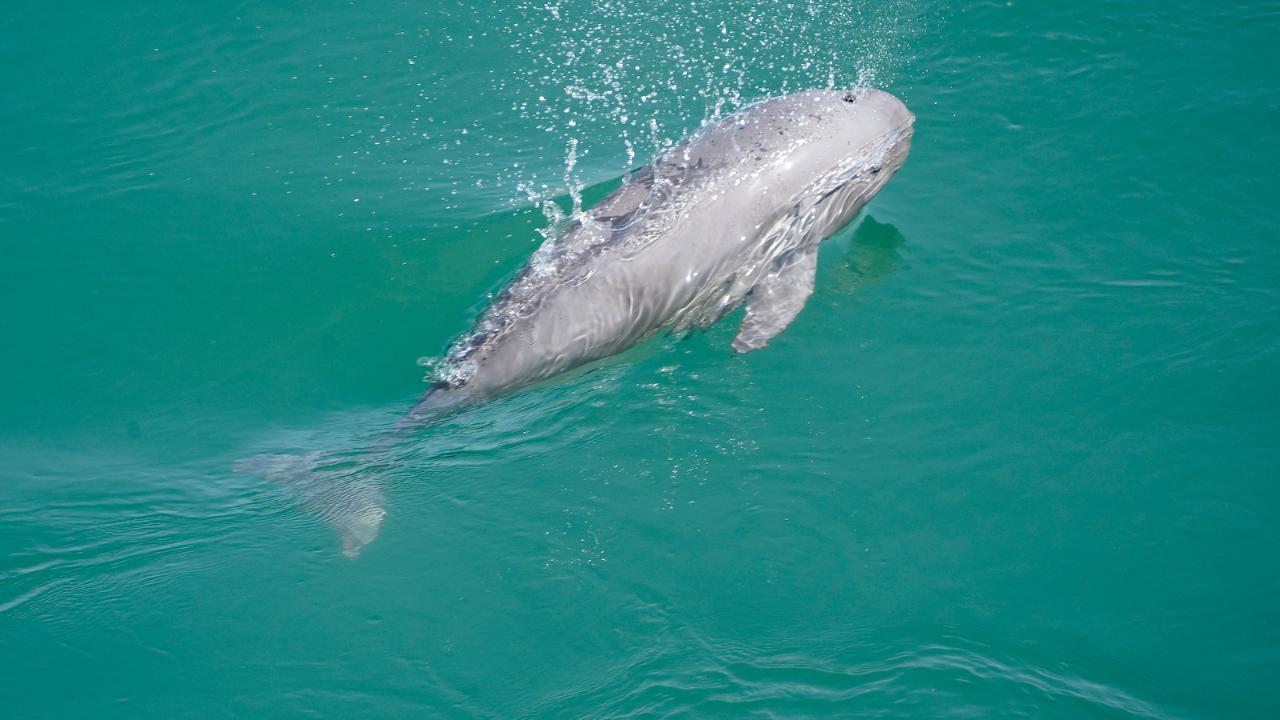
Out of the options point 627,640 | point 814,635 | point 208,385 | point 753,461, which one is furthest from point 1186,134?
point 208,385

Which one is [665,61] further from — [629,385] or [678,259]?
[629,385]

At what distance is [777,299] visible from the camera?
768 centimetres

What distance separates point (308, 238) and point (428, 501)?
11.3ft

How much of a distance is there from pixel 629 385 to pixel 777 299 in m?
1.52

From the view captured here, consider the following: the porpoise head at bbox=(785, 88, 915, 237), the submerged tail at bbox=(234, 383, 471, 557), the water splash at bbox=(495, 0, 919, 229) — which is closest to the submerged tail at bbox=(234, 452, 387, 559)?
the submerged tail at bbox=(234, 383, 471, 557)

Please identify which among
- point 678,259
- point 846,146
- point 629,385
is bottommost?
point 629,385

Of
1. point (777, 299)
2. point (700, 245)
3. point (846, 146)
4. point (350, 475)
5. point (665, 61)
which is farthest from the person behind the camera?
point (665, 61)

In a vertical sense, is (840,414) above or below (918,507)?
above

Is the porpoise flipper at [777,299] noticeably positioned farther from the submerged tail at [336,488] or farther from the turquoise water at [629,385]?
the submerged tail at [336,488]

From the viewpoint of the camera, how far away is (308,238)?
8586mm

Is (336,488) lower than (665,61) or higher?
lower

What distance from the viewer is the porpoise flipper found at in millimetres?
7402

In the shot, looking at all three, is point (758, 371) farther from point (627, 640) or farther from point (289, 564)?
point (289, 564)

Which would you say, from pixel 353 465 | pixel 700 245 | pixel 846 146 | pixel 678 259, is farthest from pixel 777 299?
pixel 353 465
